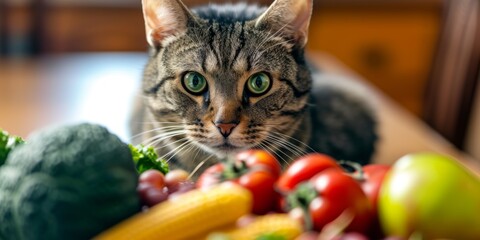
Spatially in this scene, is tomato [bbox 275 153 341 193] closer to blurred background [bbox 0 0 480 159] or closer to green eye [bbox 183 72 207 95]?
green eye [bbox 183 72 207 95]

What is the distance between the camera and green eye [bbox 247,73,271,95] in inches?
44.9

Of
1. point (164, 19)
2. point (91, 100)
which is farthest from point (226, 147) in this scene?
point (91, 100)

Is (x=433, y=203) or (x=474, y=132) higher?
(x=433, y=203)

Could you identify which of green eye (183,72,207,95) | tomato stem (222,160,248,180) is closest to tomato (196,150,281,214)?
tomato stem (222,160,248,180)

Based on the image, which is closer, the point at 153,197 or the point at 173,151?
the point at 153,197

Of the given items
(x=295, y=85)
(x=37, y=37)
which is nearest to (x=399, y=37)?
(x=37, y=37)

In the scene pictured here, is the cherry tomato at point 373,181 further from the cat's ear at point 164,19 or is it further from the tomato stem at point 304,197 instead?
the cat's ear at point 164,19

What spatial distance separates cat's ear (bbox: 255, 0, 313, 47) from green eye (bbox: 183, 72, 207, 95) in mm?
123

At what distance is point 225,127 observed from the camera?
3.61ft

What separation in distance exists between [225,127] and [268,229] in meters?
0.38

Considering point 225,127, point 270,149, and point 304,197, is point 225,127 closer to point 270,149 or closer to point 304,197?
point 270,149

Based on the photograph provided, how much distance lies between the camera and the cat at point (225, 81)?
1117 millimetres

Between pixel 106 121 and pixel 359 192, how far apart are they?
1116 millimetres

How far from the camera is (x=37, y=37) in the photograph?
312 centimetres
